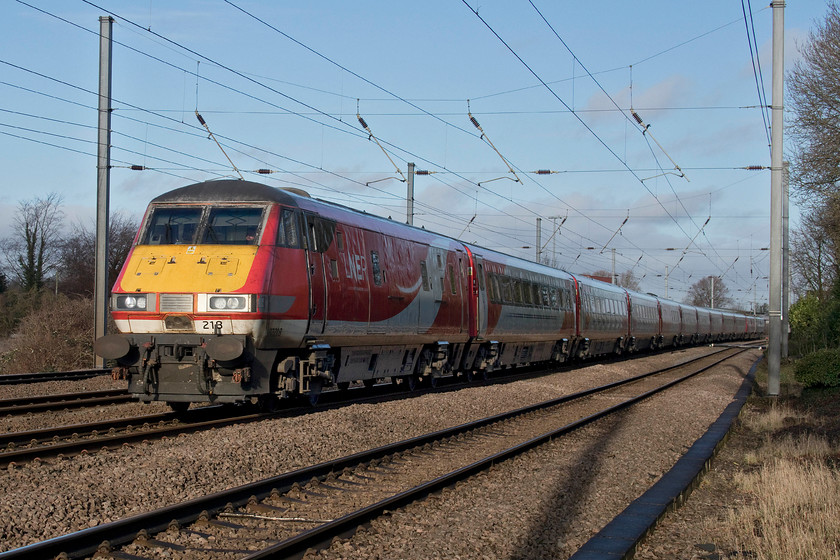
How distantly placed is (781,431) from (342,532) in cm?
972

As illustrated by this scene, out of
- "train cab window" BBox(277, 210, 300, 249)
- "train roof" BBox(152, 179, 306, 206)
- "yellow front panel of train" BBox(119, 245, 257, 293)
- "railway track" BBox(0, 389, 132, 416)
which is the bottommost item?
"railway track" BBox(0, 389, 132, 416)

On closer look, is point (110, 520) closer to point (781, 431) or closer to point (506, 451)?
point (506, 451)

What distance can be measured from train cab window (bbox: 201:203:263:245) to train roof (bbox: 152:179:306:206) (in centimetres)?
20

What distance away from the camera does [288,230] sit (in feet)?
40.6

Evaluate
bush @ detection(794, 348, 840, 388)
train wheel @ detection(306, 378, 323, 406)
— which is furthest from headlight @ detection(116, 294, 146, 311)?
bush @ detection(794, 348, 840, 388)

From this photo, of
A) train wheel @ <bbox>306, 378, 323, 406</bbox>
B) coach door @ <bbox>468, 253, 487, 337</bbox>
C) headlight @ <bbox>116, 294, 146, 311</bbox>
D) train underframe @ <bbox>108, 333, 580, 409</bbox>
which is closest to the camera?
train underframe @ <bbox>108, 333, 580, 409</bbox>

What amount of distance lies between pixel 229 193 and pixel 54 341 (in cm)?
1451

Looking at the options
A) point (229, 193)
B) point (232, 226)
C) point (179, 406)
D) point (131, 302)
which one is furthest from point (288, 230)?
point (179, 406)

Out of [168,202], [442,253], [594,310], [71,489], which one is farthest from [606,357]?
[71,489]

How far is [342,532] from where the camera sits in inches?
259

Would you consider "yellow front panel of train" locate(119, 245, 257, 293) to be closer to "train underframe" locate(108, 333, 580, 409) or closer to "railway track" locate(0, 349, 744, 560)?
"train underframe" locate(108, 333, 580, 409)

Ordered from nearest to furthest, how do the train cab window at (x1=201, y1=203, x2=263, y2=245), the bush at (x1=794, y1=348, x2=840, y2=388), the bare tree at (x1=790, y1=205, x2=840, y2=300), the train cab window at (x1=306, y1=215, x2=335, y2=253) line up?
the train cab window at (x1=201, y1=203, x2=263, y2=245)
the train cab window at (x1=306, y1=215, x2=335, y2=253)
the bush at (x1=794, y1=348, x2=840, y2=388)
the bare tree at (x1=790, y1=205, x2=840, y2=300)

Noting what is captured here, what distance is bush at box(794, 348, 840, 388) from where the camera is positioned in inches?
851

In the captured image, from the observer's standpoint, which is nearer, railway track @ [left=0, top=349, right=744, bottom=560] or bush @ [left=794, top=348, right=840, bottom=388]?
railway track @ [left=0, top=349, right=744, bottom=560]
